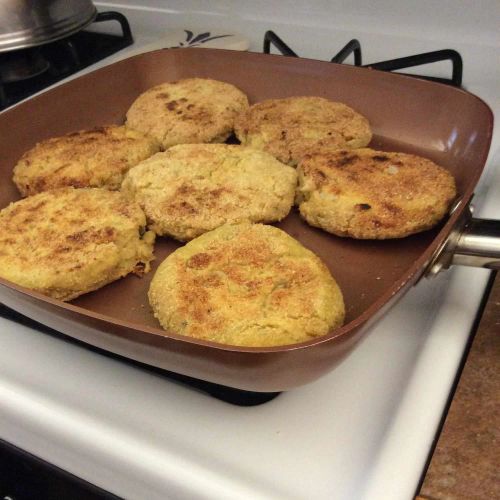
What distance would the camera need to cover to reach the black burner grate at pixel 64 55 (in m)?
1.33

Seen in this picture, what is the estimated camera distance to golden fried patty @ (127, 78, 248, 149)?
40.0 inches

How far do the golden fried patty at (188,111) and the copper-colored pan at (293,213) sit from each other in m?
0.06

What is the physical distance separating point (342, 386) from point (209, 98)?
2.08 ft

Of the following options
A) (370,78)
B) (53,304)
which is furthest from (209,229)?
(370,78)

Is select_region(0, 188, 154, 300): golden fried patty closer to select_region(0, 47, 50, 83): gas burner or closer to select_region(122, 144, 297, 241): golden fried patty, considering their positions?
select_region(122, 144, 297, 241): golden fried patty

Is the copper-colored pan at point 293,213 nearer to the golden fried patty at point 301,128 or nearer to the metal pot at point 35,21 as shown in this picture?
the golden fried patty at point 301,128

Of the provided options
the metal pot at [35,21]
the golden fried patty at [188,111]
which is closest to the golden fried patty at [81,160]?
the golden fried patty at [188,111]

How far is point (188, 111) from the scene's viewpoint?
3.43 feet

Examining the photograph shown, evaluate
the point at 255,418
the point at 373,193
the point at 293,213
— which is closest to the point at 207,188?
the point at 293,213

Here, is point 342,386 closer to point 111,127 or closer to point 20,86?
point 111,127

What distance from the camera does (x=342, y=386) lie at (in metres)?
0.62

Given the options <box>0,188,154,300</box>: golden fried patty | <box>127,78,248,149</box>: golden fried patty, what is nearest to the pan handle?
<box>0,188,154,300</box>: golden fried patty

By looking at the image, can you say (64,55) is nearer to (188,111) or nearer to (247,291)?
(188,111)

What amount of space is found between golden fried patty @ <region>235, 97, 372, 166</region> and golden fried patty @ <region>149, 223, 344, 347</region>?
241 mm
